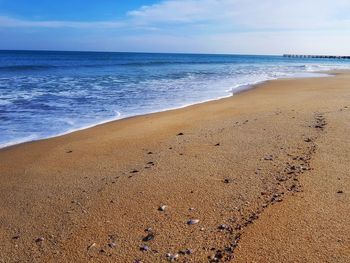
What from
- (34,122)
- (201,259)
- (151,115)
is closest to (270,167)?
(201,259)

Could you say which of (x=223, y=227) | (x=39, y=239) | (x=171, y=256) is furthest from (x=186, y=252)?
(x=39, y=239)

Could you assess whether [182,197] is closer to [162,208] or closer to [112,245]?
[162,208]

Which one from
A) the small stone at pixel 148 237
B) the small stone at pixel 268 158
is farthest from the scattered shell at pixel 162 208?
the small stone at pixel 268 158

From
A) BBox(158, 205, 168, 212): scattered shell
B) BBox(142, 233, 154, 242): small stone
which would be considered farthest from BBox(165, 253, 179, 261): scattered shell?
BBox(158, 205, 168, 212): scattered shell

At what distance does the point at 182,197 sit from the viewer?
4320mm

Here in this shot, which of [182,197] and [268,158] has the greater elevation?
[268,158]

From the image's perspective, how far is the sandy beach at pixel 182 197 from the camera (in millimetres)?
3273

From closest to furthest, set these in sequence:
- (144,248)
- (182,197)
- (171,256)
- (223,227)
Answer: (171,256), (144,248), (223,227), (182,197)

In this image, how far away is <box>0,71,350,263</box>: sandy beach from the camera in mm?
3273

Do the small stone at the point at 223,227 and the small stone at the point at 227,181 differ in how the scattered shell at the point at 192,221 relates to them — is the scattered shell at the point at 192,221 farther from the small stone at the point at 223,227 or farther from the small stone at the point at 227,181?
the small stone at the point at 227,181

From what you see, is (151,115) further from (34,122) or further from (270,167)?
(270,167)

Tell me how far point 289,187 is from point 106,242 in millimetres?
2340

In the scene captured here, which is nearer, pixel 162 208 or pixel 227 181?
pixel 162 208

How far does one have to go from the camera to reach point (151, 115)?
1032cm
